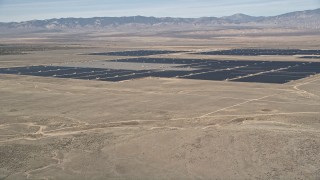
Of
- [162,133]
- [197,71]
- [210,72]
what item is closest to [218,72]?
[210,72]

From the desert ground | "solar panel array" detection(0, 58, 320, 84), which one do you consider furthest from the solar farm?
the desert ground

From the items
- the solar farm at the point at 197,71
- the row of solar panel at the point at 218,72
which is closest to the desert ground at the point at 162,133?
the row of solar panel at the point at 218,72

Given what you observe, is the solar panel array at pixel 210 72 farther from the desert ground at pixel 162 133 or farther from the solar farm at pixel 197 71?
the desert ground at pixel 162 133

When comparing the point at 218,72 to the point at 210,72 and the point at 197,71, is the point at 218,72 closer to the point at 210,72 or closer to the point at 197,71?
the point at 210,72

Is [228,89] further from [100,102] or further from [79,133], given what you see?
[79,133]

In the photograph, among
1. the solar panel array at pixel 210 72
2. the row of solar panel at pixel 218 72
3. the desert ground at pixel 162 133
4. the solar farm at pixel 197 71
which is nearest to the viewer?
the desert ground at pixel 162 133

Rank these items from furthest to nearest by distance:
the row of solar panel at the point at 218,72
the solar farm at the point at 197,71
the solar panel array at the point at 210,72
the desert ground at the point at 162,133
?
the solar farm at the point at 197,71
the solar panel array at the point at 210,72
the row of solar panel at the point at 218,72
the desert ground at the point at 162,133

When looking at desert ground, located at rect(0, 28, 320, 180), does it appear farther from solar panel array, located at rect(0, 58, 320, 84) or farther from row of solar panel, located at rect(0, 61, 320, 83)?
solar panel array, located at rect(0, 58, 320, 84)
